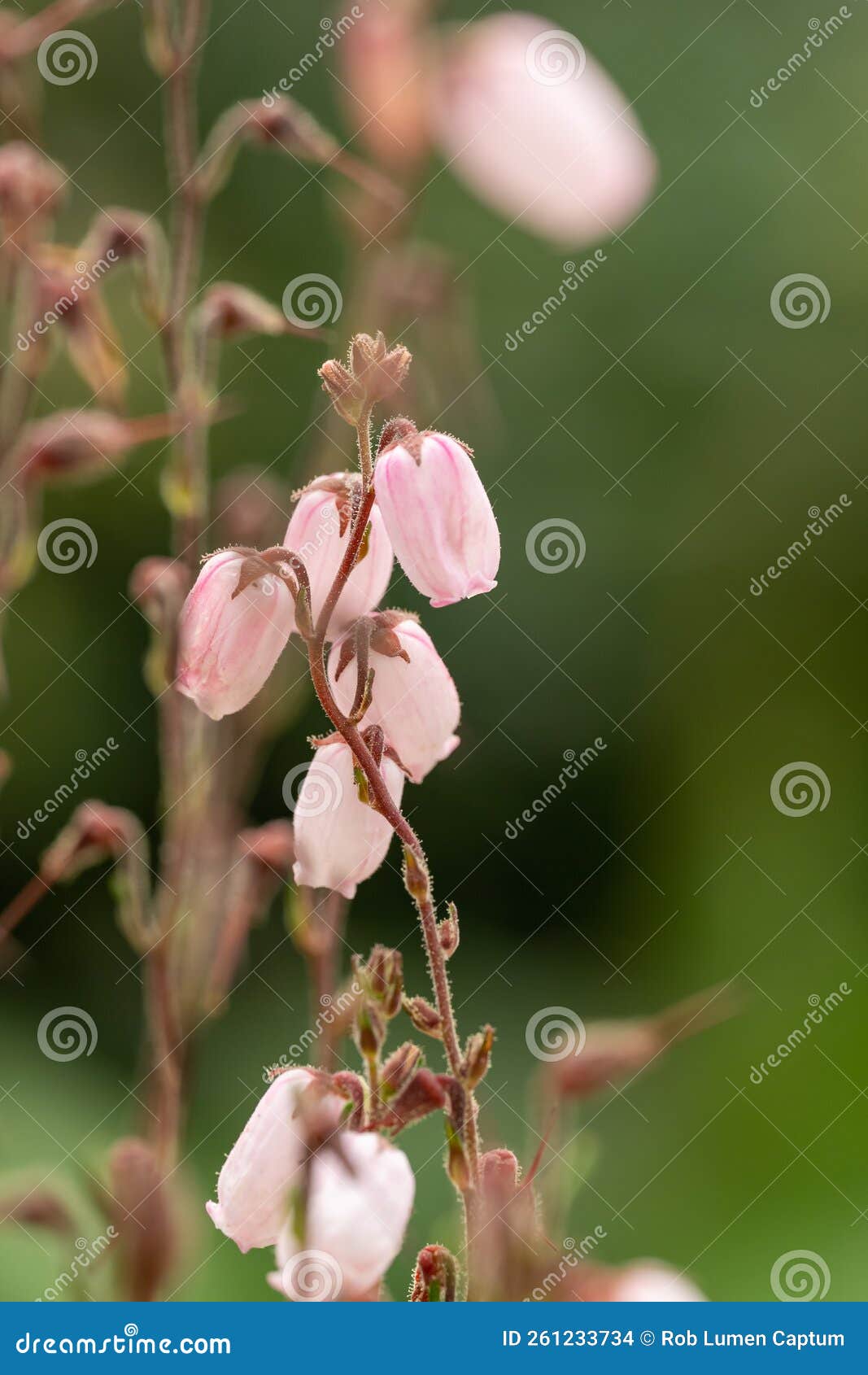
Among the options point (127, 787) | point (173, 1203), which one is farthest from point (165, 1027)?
point (127, 787)

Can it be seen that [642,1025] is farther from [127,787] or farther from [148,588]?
[127,787]

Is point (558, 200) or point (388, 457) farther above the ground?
point (558, 200)
